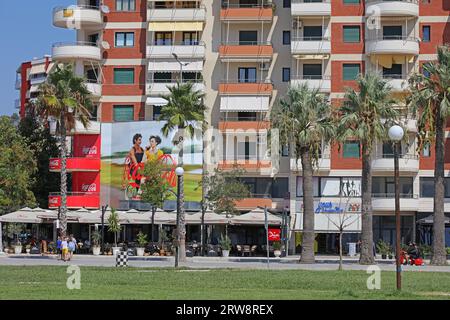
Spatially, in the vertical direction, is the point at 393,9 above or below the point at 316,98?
above

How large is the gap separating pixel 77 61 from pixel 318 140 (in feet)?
99.2

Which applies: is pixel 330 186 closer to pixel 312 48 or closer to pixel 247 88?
pixel 247 88

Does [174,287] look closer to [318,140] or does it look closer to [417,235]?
[318,140]

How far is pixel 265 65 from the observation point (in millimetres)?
82062

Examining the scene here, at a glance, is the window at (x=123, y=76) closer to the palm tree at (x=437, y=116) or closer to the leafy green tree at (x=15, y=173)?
the leafy green tree at (x=15, y=173)

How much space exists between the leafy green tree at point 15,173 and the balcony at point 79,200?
163 cm

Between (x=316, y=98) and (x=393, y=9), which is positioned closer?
(x=316, y=98)

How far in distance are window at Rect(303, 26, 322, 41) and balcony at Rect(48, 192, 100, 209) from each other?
22.5m

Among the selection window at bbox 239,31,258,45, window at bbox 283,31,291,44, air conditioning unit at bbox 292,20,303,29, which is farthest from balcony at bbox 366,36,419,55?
window at bbox 239,31,258,45

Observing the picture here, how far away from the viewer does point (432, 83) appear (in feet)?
198

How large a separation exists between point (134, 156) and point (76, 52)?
10.5 m

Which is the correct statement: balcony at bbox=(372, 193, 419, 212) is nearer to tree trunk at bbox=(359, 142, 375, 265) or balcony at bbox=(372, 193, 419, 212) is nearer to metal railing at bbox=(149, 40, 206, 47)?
tree trunk at bbox=(359, 142, 375, 265)

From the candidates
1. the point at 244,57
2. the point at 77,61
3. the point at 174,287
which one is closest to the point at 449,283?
the point at 174,287

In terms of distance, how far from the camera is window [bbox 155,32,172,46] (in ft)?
273
